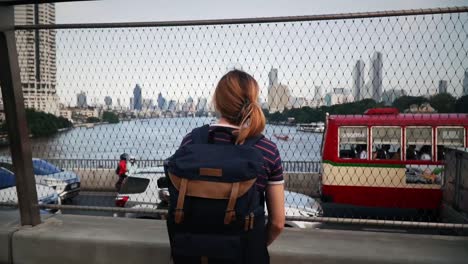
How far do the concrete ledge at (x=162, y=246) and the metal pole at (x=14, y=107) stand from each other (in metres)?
0.45

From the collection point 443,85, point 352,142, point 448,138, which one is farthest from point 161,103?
point 448,138

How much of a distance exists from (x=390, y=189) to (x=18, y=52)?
10.1m

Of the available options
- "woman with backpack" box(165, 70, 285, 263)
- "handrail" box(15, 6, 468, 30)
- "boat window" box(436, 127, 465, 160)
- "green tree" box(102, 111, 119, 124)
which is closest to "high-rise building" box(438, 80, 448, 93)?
"handrail" box(15, 6, 468, 30)

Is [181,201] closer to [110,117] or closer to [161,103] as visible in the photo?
[161,103]

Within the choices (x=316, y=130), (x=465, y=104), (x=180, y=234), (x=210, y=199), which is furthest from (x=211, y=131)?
(x=316, y=130)

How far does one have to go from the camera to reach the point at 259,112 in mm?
1968

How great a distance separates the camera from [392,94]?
3.73 metres

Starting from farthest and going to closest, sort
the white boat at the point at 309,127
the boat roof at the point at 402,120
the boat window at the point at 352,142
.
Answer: the boat window at the point at 352,142 < the boat roof at the point at 402,120 < the white boat at the point at 309,127

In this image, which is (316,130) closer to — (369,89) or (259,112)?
(369,89)

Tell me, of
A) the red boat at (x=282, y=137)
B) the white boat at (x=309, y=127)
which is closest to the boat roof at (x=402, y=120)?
the white boat at (x=309, y=127)

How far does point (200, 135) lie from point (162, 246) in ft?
4.94

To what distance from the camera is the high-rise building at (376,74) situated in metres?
3.42

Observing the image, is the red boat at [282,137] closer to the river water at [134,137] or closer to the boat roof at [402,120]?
the river water at [134,137]

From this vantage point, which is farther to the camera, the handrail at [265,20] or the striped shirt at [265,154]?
the handrail at [265,20]
